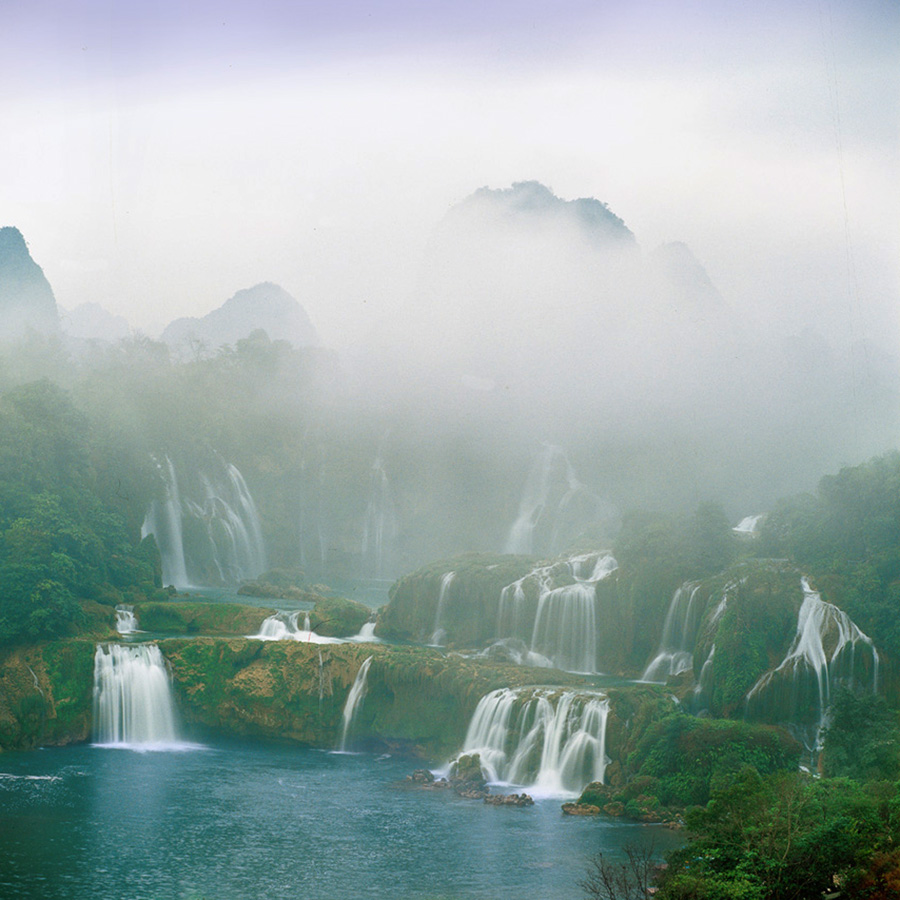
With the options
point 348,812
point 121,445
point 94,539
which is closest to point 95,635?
point 94,539

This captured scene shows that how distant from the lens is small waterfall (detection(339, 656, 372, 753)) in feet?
149

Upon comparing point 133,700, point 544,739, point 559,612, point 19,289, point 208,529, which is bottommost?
point 544,739

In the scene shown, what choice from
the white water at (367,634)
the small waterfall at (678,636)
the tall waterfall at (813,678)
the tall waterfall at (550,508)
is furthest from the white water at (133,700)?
the tall waterfall at (550,508)

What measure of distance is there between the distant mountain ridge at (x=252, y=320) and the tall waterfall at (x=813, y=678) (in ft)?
331

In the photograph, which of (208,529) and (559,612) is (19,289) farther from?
(559,612)

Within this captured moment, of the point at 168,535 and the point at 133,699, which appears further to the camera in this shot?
the point at 168,535

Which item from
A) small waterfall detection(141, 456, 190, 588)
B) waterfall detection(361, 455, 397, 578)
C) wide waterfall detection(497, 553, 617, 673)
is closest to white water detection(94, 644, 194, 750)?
wide waterfall detection(497, 553, 617, 673)

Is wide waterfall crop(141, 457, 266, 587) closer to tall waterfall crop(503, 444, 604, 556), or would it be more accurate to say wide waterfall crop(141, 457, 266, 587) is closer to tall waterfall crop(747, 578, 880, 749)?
tall waterfall crop(503, 444, 604, 556)

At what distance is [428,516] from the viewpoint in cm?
9294

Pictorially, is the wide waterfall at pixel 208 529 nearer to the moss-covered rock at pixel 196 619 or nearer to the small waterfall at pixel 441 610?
the moss-covered rock at pixel 196 619

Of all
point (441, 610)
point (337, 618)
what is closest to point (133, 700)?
point (337, 618)

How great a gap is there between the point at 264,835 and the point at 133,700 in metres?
13.2

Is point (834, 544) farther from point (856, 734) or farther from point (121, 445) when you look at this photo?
point (121, 445)

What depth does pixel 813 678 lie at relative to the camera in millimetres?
40375
